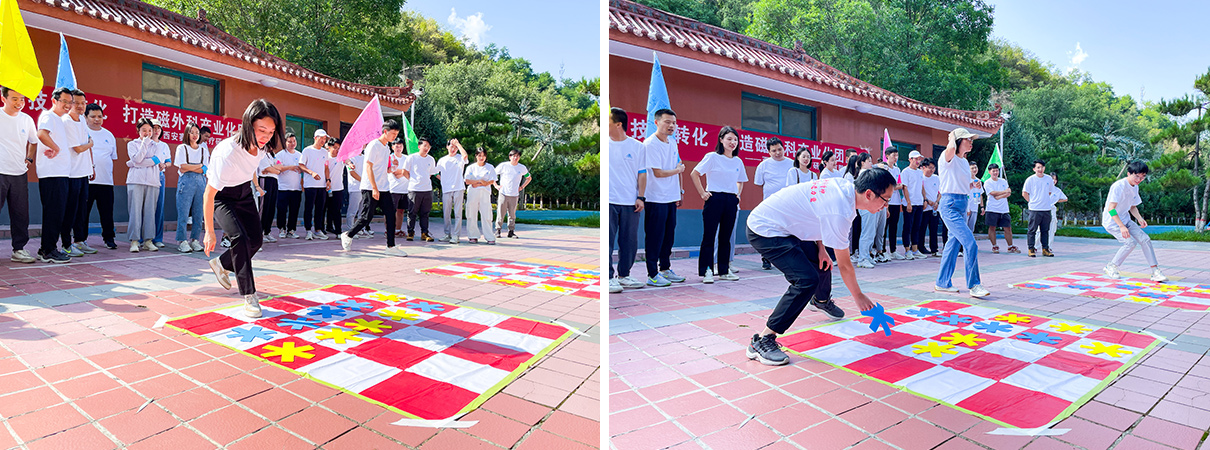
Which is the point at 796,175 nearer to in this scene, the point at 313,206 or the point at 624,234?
the point at 624,234

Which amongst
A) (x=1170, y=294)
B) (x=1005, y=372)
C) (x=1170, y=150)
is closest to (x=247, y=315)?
(x=1005, y=372)

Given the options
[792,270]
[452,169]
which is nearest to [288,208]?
[452,169]

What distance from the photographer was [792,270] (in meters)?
2.38

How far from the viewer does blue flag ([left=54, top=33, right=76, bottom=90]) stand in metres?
1.49

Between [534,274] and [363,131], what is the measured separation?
184 centimetres

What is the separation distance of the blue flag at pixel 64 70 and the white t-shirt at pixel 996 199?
3272 millimetres

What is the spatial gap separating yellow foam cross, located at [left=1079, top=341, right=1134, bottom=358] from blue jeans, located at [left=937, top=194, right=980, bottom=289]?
2.81ft

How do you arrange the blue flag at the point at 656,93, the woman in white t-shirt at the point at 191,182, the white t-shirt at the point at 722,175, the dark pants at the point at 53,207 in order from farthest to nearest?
the white t-shirt at the point at 722,175 → the blue flag at the point at 656,93 → the woman in white t-shirt at the point at 191,182 → the dark pants at the point at 53,207

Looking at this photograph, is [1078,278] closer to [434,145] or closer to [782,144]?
[782,144]

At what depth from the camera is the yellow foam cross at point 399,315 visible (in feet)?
8.36

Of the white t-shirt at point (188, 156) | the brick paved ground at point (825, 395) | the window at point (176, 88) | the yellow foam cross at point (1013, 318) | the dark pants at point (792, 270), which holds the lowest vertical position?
the brick paved ground at point (825, 395)

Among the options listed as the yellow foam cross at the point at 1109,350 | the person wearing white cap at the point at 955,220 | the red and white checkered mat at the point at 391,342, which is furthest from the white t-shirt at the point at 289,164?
the yellow foam cross at the point at 1109,350

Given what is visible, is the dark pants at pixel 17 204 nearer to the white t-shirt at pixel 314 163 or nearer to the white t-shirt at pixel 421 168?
the white t-shirt at pixel 314 163

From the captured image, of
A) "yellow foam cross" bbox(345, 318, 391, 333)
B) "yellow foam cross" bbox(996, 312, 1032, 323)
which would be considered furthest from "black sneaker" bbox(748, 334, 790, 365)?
"yellow foam cross" bbox(345, 318, 391, 333)
